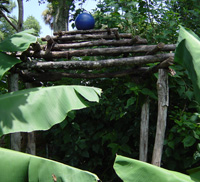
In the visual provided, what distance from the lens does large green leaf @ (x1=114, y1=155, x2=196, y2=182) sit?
1708 millimetres

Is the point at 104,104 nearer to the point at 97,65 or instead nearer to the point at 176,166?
the point at 97,65

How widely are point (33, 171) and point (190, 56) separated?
1.51m

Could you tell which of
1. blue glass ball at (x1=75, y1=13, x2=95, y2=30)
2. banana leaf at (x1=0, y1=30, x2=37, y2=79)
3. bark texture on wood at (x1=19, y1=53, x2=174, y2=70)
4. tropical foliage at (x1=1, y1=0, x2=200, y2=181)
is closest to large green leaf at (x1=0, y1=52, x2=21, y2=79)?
banana leaf at (x1=0, y1=30, x2=37, y2=79)

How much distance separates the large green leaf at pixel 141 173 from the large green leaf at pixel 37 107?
71cm

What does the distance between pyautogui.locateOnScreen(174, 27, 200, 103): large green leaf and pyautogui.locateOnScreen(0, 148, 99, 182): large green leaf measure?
3.44ft

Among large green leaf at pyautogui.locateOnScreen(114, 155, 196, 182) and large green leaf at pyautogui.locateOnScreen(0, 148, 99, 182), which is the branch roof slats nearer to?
large green leaf at pyautogui.locateOnScreen(114, 155, 196, 182)

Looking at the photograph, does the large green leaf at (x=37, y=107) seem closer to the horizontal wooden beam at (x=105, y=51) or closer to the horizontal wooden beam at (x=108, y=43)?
the horizontal wooden beam at (x=105, y=51)

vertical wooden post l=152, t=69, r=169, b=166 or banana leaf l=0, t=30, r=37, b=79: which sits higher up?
banana leaf l=0, t=30, r=37, b=79

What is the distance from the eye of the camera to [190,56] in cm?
196

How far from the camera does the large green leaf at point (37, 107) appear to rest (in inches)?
78.9

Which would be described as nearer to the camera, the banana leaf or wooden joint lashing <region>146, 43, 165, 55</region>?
the banana leaf

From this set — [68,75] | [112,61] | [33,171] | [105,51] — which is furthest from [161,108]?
[33,171]

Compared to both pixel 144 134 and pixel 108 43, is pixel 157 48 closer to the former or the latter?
pixel 108 43

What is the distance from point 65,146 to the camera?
527 cm
